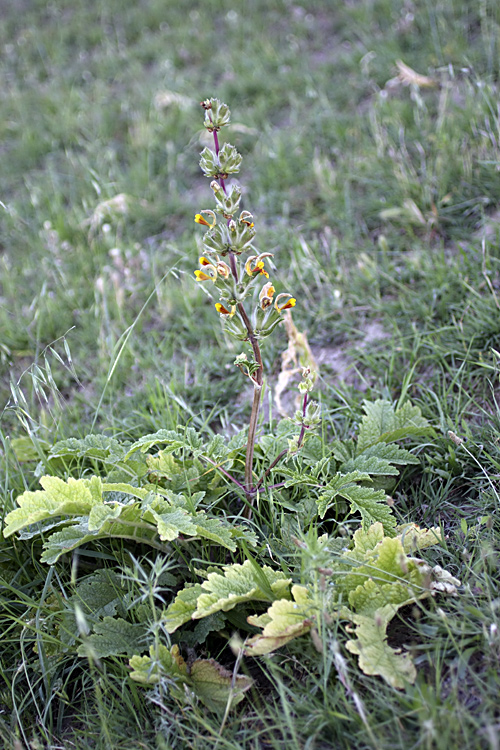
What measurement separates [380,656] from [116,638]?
0.78m

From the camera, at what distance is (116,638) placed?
67.4 inches

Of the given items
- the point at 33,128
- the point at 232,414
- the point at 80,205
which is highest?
Answer: the point at 33,128

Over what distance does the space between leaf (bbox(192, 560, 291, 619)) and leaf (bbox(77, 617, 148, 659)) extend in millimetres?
232

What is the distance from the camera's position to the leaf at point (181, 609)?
162 centimetres

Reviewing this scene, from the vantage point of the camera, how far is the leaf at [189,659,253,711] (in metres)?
1.57

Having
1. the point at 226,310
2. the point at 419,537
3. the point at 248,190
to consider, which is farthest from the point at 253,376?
the point at 248,190

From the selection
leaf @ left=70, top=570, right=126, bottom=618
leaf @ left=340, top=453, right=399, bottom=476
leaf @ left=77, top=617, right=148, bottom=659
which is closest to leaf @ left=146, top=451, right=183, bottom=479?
leaf @ left=70, top=570, right=126, bottom=618

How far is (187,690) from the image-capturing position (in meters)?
1.56

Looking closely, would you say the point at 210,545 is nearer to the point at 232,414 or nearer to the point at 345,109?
the point at 232,414

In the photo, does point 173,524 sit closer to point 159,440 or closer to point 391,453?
point 159,440

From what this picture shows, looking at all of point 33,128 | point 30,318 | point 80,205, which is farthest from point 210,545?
point 33,128

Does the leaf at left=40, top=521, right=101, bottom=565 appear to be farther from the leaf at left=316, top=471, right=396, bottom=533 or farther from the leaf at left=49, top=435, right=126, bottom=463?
the leaf at left=316, top=471, right=396, bottom=533

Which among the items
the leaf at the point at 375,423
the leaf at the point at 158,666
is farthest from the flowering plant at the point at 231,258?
the leaf at the point at 158,666

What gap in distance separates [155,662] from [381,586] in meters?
0.65
